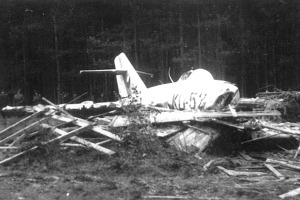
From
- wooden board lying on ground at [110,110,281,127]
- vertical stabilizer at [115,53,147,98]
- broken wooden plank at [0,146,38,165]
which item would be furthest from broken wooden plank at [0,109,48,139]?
vertical stabilizer at [115,53,147,98]

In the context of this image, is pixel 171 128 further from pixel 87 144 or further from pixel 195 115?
pixel 87 144

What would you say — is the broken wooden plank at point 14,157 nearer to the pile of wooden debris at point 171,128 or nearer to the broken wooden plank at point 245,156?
the pile of wooden debris at point 171,128

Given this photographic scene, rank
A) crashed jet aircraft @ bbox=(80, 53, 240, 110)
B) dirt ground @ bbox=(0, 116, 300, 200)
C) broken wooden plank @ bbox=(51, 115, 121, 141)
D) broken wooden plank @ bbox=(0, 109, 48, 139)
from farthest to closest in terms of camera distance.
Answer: crashed jet aircraft @ bbox=(80, 53, 240, 110), broken wooden plank @ bbox=(0, 109, 48, 139), broken wooden plank @ bbox=(51, 115, 121, 141), dirt ground @ bbox=(0, 116, 300, 200)

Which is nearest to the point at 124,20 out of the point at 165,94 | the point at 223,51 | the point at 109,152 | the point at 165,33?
the point at 165,33

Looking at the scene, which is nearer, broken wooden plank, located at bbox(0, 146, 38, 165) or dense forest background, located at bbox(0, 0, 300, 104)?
broken wooden plank, located at bbox(0, 146, 38, 165)

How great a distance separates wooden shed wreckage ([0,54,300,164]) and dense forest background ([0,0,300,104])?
58.1 feet

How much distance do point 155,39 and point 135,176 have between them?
25506 millimetres

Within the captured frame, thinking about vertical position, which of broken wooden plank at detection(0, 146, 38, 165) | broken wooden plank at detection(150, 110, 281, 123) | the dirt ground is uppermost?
broken wooden plank at detection(150, 110, 281, 123)

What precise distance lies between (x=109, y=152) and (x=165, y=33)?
24.3 meters

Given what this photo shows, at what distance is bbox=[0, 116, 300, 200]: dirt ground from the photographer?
653 centimetres

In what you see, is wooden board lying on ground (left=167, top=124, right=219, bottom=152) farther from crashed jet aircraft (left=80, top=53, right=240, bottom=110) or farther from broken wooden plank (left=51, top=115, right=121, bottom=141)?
broken wooden plank (left=51, top=115, right=121, bottom=141)

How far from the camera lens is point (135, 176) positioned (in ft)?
26.1

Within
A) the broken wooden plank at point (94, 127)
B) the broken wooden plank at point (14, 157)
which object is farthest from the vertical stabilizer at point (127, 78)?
the broken wooden plank at point (14, 157)

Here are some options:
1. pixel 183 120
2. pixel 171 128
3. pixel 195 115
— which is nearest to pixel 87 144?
pixel 171 128
